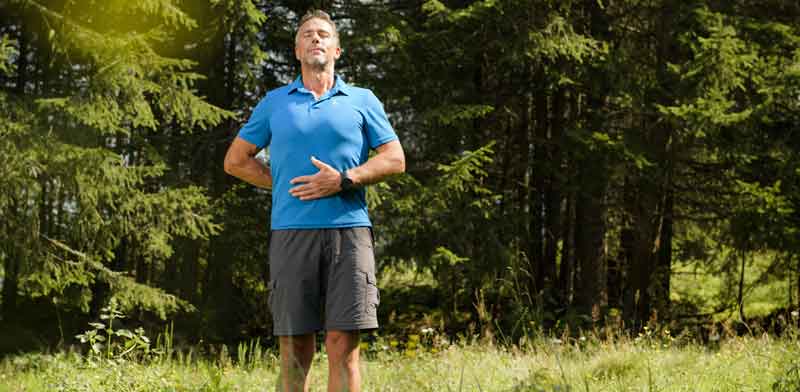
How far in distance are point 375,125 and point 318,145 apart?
0.31 meters

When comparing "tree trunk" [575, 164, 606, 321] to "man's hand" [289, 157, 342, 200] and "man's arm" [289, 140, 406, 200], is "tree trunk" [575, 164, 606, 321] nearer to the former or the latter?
"man's arm" [289, 140, 406, 200]

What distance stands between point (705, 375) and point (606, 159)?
5.55m

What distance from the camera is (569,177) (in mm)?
9977

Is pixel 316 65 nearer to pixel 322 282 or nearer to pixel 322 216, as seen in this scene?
pixel 322 216

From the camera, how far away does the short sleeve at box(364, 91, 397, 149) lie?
317 cm

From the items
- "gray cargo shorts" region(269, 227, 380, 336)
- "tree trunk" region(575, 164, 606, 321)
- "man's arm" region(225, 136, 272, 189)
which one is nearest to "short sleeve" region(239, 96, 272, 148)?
"man's arm" region(225, 136, 272, 189)

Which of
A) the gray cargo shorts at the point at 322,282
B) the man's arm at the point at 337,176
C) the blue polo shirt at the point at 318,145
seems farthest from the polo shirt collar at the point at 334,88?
the gray cargo shorts at the point at 322,282

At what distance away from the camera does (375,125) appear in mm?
3178

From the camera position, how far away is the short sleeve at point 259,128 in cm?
326

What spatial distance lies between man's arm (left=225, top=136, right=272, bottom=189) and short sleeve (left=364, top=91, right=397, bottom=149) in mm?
576

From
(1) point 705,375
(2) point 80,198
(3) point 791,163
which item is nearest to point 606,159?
(3) point 791,163

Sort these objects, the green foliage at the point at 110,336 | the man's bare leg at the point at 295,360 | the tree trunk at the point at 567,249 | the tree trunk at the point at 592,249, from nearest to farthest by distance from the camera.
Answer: the man's bare leg at the point at 295,360, the green foliage at the point at 110,336, the tree trunk at the point at 592,249, the tree trunk at the point at 567,249

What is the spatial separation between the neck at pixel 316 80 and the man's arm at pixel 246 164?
408mm

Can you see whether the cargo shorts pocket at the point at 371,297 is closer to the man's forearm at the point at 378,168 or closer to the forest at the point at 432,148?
the man's forearm at the point at 378,168
